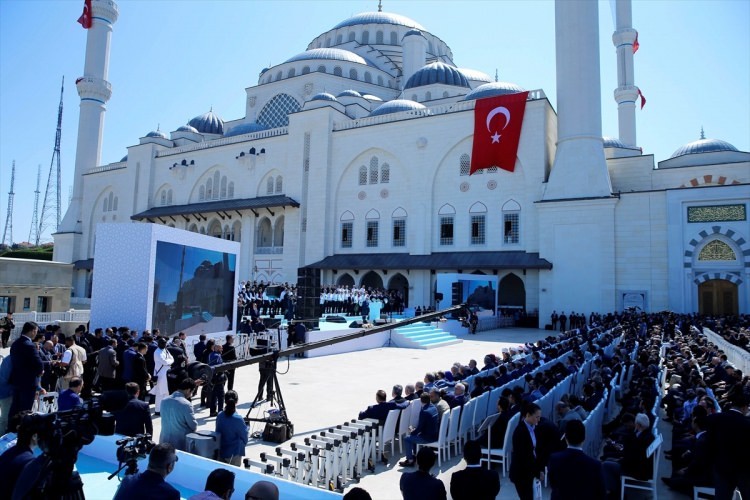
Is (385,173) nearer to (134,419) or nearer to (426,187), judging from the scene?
(426,187)

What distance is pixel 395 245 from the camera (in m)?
30.8

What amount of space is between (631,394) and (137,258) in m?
10.6

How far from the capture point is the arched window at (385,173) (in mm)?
31547

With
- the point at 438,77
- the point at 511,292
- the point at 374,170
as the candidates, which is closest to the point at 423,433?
the point at 511,292

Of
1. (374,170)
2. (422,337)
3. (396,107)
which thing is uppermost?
(396,107)

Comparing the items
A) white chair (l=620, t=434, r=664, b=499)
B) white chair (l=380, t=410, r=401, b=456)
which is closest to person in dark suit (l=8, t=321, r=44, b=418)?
white chair (l=380, t=410, r=401, b=456)

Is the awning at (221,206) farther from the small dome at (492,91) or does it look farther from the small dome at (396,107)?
the small dome at (492,91)

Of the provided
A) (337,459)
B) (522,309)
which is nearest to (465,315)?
(522,309)

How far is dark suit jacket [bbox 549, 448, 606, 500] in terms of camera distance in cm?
352

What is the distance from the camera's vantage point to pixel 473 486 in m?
3.22

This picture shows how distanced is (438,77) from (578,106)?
14.2 metres

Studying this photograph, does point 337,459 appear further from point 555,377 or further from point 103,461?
point 555,377

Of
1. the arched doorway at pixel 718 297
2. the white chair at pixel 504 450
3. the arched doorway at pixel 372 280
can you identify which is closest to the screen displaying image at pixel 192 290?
the white chair at pixel 504 450

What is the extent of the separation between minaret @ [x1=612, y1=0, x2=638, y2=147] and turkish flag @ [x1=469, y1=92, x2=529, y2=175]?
35.9ft
